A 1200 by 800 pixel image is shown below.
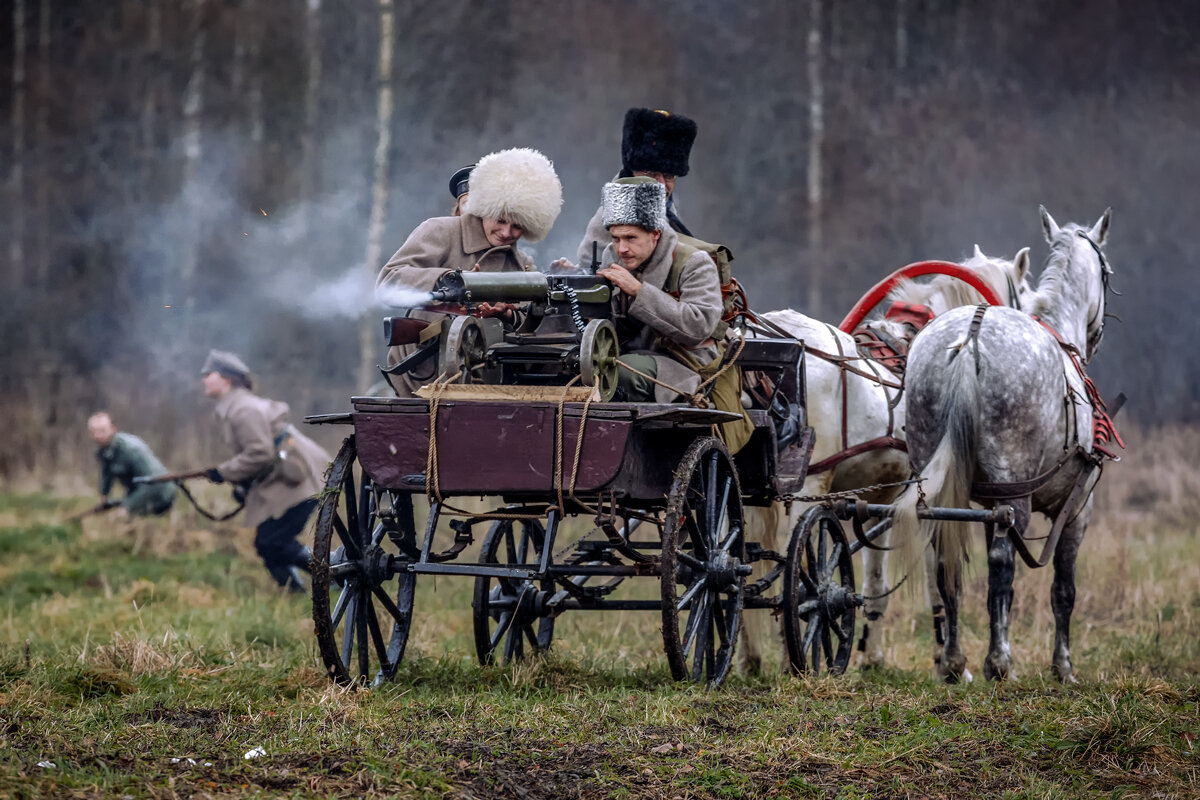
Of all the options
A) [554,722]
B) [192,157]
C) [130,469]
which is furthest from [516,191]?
[192,157]

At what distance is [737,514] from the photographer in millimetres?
6406

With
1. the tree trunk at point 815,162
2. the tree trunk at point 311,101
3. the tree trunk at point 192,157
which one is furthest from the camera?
the tree trunk at point 311,101

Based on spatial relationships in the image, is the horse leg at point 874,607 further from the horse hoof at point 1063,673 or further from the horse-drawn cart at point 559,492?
the horse-drawn cart at point 559,492

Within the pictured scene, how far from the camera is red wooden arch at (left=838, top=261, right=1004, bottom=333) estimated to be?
8.37 meters

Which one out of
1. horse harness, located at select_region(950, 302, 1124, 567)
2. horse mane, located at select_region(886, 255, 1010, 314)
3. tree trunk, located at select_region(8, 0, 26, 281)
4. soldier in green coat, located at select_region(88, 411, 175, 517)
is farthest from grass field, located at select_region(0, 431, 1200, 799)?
tree trunk, located at select_region(8, 0, 26, 281)

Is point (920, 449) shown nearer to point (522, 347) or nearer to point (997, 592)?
point (997, 592)

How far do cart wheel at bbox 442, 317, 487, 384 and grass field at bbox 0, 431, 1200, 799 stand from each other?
1266 millimetres

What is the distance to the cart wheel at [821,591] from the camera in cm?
670

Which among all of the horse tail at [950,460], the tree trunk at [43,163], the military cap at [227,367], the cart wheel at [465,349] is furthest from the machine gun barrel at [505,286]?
the tree trunk at [43,163]

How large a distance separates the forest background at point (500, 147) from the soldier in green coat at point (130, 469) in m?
6.01

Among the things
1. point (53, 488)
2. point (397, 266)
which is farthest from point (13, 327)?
point (397, 266)

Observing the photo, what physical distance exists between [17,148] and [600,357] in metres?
21.4

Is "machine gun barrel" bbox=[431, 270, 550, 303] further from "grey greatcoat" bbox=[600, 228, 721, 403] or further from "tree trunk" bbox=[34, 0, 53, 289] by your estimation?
"tree trunk" bbox=[34, 0, 53, 289]

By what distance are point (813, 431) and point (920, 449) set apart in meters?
0.56
